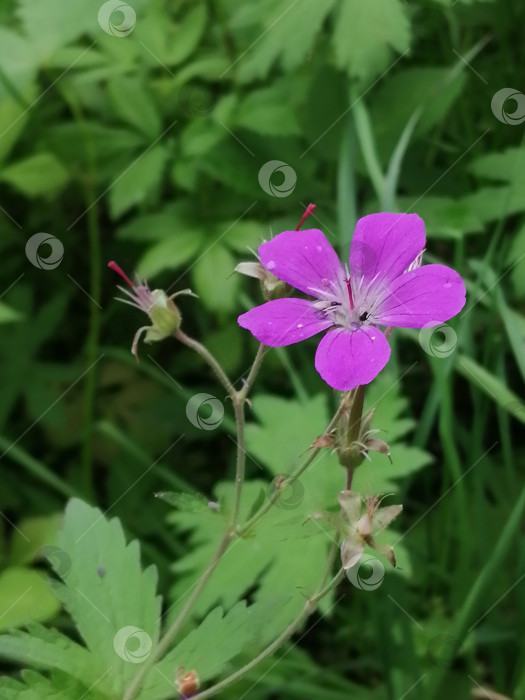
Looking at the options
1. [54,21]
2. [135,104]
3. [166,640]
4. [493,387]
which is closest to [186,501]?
[166,640]

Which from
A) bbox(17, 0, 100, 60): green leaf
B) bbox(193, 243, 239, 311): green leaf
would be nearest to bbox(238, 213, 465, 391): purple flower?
bbox(193, 243, 239, 311): green leaf

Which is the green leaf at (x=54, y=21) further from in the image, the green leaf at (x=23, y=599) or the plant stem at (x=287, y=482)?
the plant stem at (x=287, y=482)

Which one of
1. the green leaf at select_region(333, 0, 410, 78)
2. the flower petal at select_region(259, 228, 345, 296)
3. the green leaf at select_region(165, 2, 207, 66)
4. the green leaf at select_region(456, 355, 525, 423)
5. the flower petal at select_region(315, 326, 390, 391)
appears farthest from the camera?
the green leaf at select_region(165, 2, 207, 66)

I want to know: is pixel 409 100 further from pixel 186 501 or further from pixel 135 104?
pixel 186 501

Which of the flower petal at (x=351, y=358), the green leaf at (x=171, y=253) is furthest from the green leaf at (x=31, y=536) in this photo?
the flower petal at (x=351, y=358)

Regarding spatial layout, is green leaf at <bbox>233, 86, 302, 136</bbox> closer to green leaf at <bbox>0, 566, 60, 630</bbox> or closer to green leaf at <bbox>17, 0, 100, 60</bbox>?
green leaf at <bbox>17, 0, 100, 60</bbox>

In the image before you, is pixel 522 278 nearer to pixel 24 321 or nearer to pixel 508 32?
pixel 508 32
